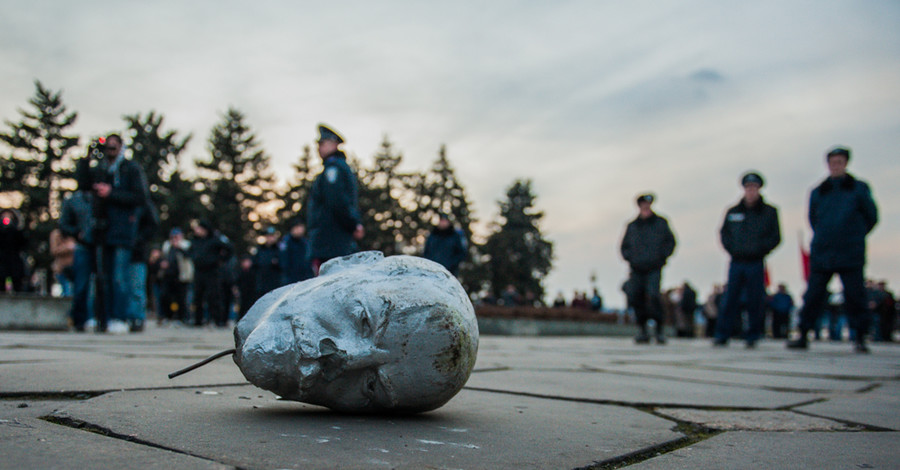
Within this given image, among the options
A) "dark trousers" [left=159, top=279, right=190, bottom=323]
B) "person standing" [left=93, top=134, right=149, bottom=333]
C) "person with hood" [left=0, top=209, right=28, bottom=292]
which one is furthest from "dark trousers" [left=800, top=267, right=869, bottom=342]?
"dark trousers" [left=159, top=279, right=190, bottom=323]

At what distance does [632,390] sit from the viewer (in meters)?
2.61

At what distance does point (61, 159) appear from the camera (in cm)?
4344

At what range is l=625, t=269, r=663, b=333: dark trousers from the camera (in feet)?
25.9

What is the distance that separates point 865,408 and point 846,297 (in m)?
4.89

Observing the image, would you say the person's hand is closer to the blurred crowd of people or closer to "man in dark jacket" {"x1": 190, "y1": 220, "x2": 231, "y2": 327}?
the blurred crowd of people

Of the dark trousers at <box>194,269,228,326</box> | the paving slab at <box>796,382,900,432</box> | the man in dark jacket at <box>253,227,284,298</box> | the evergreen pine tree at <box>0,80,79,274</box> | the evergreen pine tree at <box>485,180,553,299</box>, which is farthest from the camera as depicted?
the evergreen pine tree at <box>485,180,553,299</box>

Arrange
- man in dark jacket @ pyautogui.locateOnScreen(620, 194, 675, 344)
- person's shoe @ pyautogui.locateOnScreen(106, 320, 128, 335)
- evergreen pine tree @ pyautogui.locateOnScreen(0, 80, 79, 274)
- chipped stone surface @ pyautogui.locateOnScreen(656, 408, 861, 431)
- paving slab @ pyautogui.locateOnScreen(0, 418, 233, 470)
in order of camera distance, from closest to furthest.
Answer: paving slab @ pyautogui.locateOnScreen(0, 418, 233, 470), chipped stone surface @ pyautogui.locateOnScreen(656, 408, 861, 431), person's shoe @ pyautogui.locateOnScreen(106, 320, 128, 335), man in dark jacket @ pyautogui.locateOnScreen(620, 194, 675, 344), evergreen pine tree @ pyautogui.locateOnScreen(0, 80, 79, 274)

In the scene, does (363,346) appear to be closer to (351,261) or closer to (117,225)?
(351,261)

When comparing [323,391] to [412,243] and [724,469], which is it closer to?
[724,469]

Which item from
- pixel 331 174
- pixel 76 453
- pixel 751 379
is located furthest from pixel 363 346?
pixel 331 174

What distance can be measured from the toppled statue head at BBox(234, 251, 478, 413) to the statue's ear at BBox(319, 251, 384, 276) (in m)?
0.17

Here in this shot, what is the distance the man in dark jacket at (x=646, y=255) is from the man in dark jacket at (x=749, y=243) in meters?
0.68

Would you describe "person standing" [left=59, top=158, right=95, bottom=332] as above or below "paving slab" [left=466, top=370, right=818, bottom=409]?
above

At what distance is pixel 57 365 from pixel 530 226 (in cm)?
5296
